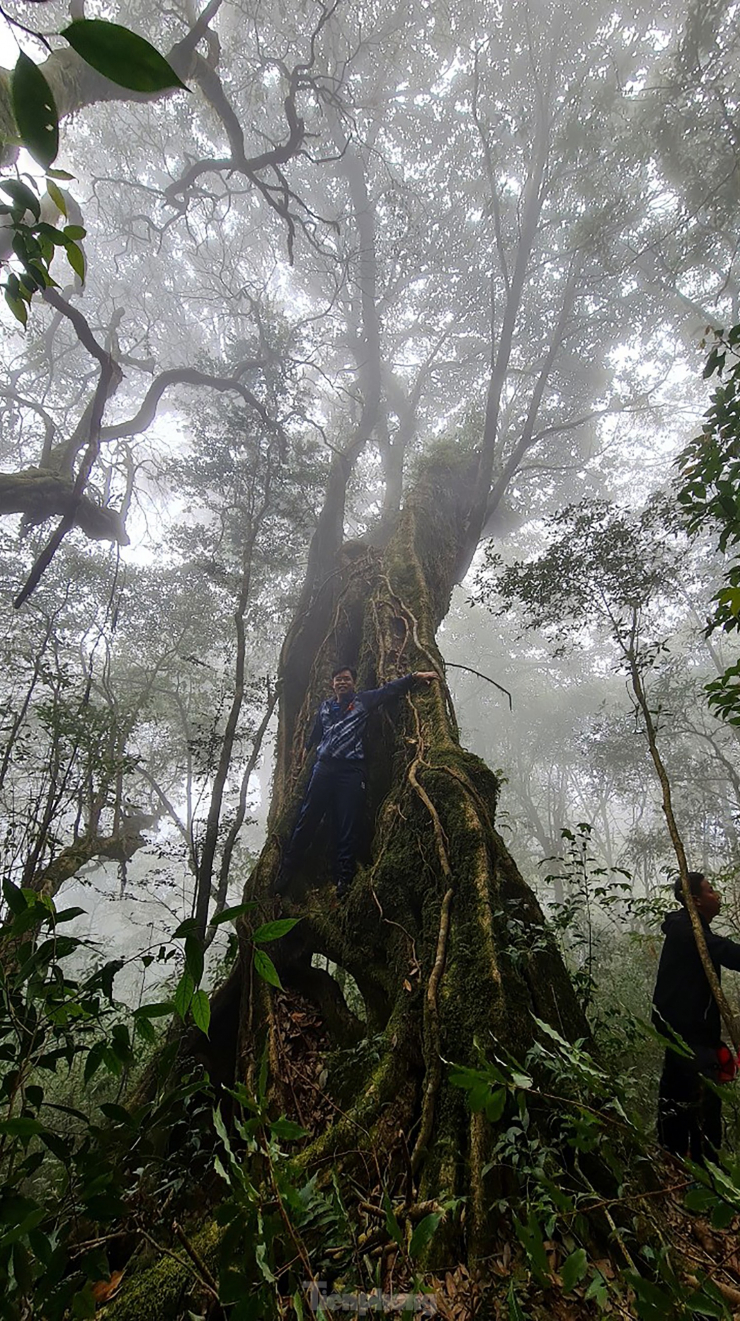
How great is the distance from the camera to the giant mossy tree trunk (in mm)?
2352

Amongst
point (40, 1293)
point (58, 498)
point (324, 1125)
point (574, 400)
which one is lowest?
point (324, 1125)

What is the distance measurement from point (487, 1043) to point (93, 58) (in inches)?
118

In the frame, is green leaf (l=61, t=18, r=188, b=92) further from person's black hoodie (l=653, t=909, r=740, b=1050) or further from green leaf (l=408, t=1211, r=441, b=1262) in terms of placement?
person's black hoodie (l=653, t=909, r=740, b=1050)

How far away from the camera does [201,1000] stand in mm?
1033

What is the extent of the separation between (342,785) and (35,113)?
414 centimetres

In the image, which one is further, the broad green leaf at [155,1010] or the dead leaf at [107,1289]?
the dead leaf at [107,1289]

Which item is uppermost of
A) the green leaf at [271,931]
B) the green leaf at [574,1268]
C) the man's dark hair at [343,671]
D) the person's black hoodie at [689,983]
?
the man's dark hair at [343,671]

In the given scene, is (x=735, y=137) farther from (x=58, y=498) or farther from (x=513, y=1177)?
(x=513, y=1177)

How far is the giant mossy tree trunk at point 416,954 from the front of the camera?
2.35m

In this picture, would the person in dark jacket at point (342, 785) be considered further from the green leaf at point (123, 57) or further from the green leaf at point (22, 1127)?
the green leaf at point (123, 57)

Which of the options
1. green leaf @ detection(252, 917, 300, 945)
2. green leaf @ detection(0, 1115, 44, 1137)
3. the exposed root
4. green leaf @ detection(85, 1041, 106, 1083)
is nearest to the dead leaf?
the exposed root

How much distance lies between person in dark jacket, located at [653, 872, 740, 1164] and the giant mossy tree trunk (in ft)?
2.68

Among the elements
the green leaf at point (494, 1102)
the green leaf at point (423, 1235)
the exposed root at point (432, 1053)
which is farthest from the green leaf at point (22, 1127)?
the exposed root at point (432, 1053)

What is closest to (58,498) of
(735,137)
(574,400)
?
(735,137)
